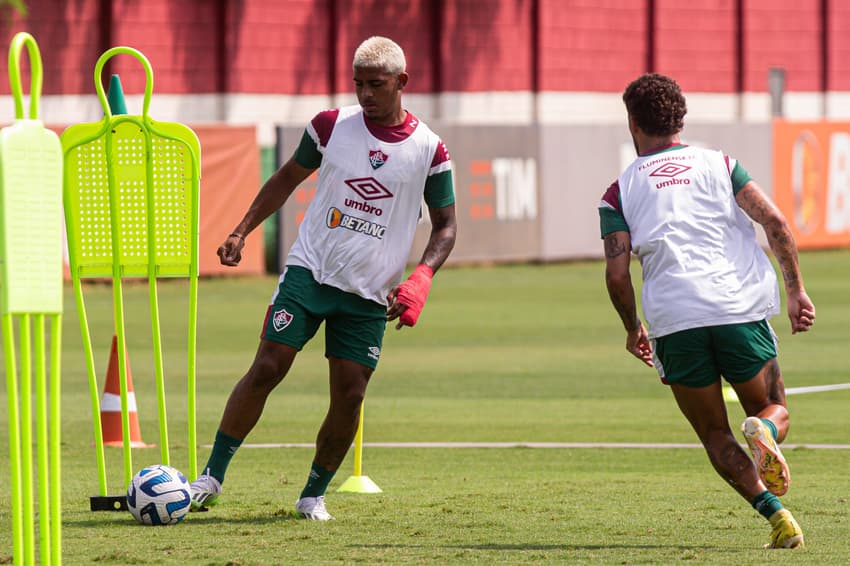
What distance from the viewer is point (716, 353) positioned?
7395mm

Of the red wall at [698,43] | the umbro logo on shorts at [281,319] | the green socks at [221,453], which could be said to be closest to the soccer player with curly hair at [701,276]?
the umbro logo on shorts at [281,319]

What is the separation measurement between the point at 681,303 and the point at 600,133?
84.5 feet

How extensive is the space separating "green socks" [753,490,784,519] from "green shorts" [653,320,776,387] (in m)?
0.46

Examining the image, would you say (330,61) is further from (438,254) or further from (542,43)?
(438,254)

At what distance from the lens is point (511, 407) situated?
1366 cm

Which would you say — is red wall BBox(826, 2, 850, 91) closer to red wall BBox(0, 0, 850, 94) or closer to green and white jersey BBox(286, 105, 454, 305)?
red wall BBox(0, 0, 850, 94)

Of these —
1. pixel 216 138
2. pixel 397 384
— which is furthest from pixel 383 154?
pixel 216 138

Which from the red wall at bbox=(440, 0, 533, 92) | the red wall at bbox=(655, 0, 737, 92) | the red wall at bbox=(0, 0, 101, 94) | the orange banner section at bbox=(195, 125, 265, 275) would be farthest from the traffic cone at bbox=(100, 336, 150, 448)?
the red wall at bbox=(655, 0, 737, 92)

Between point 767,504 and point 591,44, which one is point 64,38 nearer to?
point 591,44

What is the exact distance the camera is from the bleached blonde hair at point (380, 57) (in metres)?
8.05

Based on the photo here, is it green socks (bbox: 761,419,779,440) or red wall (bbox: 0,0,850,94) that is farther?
red wall (bbox: 0,0,850,94)

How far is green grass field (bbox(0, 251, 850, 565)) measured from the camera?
748cm

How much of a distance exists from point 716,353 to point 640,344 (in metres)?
0.32

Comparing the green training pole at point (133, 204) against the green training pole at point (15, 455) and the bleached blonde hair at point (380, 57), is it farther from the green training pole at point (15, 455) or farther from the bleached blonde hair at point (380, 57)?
the green training pole at point (15, 455)
